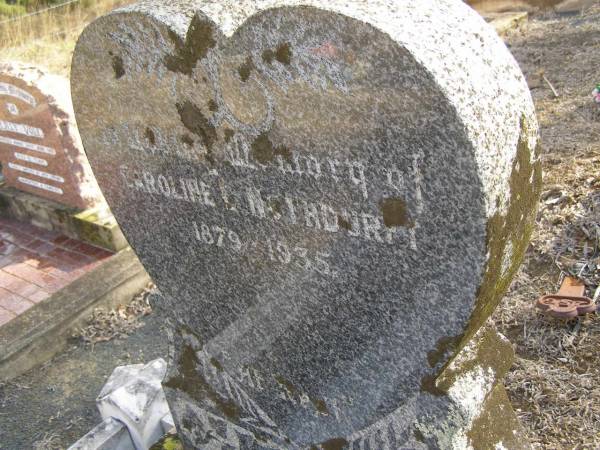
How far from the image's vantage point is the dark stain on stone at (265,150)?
175 cm

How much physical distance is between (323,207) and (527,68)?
218 inches

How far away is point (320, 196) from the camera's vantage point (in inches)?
68.4

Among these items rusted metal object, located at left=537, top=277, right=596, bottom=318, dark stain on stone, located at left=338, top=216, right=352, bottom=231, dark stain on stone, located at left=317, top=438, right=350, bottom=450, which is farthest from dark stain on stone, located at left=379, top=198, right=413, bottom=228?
rusted metal object, located at left=537, top=277, right=596, bottom=318

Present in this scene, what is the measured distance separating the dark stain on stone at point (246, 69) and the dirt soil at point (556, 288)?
1.79m

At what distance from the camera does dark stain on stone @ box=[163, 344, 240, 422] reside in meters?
2.46

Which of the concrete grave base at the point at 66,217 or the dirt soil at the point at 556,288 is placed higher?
the dirt soil at the point at 556,288

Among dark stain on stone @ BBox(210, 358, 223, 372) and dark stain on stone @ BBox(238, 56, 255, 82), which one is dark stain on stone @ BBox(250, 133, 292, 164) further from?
dark stain on stone @ BBox(210, 358, 223, 372)

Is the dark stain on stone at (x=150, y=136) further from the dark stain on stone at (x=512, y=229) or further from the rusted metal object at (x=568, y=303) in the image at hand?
the rusted metal object at (x=568, y=303)

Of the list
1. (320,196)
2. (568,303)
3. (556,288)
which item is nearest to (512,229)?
(320,196)

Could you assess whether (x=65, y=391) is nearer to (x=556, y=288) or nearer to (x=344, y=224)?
(x=344, y=224)

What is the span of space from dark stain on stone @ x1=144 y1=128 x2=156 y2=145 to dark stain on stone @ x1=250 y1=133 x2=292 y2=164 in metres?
0.44

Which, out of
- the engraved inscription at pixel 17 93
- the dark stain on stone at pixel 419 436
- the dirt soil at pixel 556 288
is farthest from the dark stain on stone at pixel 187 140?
the engraved inscription at pixel 17 93

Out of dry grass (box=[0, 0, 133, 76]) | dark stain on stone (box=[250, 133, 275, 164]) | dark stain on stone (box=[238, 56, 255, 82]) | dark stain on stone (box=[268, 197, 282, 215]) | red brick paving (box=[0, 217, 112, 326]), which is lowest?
red brick paving (box=[0, 217, 112, 326])

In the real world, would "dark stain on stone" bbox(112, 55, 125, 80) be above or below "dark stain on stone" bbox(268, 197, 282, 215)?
above
